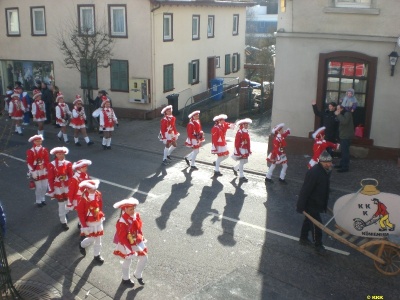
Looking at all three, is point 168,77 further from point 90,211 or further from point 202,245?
point 90,211

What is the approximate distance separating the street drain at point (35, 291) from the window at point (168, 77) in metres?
15.4

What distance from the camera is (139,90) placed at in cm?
2150

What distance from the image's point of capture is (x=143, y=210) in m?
11.2

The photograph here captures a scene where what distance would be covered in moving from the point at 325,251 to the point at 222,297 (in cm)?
248

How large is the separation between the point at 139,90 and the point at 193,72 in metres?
5.20

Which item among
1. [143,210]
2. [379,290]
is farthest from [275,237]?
[143,210]

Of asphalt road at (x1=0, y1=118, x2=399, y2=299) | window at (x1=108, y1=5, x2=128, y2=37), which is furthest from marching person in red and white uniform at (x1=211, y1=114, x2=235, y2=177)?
window at (x1=108, y1=5, x2=128, y2=37)

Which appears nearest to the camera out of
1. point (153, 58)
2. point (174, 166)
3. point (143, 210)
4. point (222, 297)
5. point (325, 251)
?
point (222, 297)

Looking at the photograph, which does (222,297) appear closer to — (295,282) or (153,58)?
(295,282)

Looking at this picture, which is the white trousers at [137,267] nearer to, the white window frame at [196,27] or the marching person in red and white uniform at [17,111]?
the marching person in red and white uniform at [17,111]

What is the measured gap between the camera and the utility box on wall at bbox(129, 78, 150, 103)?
21.3m

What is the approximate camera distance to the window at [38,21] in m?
23.6

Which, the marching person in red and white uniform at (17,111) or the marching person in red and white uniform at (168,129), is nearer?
the marching person in red and white uniform at (168,129)

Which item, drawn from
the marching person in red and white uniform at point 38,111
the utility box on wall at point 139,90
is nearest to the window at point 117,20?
the utility box on wall at point 139,90
